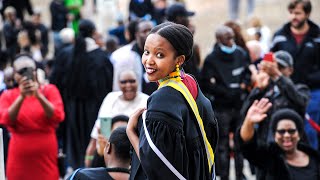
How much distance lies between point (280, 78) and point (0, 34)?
14.7 m

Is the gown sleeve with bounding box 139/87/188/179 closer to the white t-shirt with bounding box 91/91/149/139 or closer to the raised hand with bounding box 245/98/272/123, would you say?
the raised hand with bounding box 245/98/272/123

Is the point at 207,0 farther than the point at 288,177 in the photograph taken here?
Yes

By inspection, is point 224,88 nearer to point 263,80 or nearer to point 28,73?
point 263,80

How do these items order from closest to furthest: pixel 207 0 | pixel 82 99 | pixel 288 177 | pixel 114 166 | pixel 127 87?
1. pixel 114 166
2. pixel 288 177
3. pixel 127 87
4. pixel 82 99
5. pixel 207 0

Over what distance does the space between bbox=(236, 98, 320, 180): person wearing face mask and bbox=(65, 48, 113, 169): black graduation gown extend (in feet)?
12.5

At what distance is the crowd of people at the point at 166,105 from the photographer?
17.5 feet

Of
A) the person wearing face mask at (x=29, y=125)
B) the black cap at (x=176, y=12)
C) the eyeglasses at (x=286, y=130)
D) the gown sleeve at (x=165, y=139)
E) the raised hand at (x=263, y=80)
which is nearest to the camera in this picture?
the gown sleeve at (x=165, y=139)

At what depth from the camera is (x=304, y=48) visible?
11180 mm

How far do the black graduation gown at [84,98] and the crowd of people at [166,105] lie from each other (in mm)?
13

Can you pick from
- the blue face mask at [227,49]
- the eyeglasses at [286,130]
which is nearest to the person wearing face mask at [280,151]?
the eyeglasses at [286,130]

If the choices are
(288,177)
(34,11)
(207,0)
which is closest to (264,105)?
(288,177)

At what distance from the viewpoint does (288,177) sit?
7945 mm

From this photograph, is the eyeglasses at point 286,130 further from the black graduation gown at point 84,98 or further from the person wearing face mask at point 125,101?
the black graduation gown at point 84,98

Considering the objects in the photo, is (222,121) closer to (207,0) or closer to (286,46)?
(286,46)
